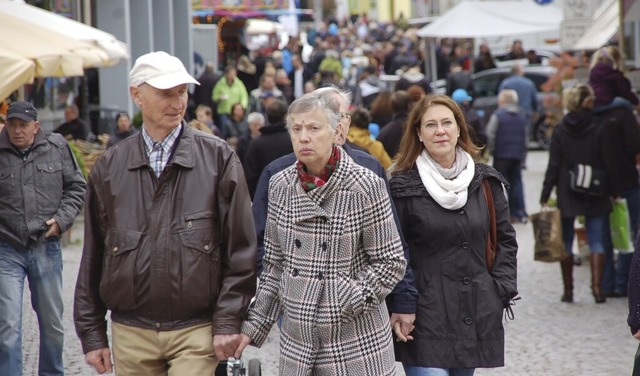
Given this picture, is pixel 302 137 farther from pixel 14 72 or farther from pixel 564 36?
pixel 564 36

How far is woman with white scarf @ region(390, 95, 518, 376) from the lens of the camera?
5.58 m

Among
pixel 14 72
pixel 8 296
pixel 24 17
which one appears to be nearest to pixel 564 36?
pixel 24 17

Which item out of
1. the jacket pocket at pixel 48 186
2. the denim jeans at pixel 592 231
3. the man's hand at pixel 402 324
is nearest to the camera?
the man's hand at pixel 402 324

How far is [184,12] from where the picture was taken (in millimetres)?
31703

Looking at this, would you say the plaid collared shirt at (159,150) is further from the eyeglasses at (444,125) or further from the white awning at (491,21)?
the white awning at (491,21)

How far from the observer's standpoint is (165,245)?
196 inches

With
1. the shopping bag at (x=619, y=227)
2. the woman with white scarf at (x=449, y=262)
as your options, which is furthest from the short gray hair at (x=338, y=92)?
the shopping bag at (x=619, y=227)

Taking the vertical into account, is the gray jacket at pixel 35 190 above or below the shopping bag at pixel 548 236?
above

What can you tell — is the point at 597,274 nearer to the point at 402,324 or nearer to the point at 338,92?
the point at 402,324

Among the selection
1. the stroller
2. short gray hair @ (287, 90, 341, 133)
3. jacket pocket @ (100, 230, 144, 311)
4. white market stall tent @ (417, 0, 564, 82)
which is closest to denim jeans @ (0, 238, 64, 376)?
the stroller

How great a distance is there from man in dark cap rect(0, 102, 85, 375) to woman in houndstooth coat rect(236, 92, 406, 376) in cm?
279

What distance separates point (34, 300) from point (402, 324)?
10.2 ft

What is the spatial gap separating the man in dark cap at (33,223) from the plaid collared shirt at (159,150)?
266cm

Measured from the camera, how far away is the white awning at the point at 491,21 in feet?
94.1
